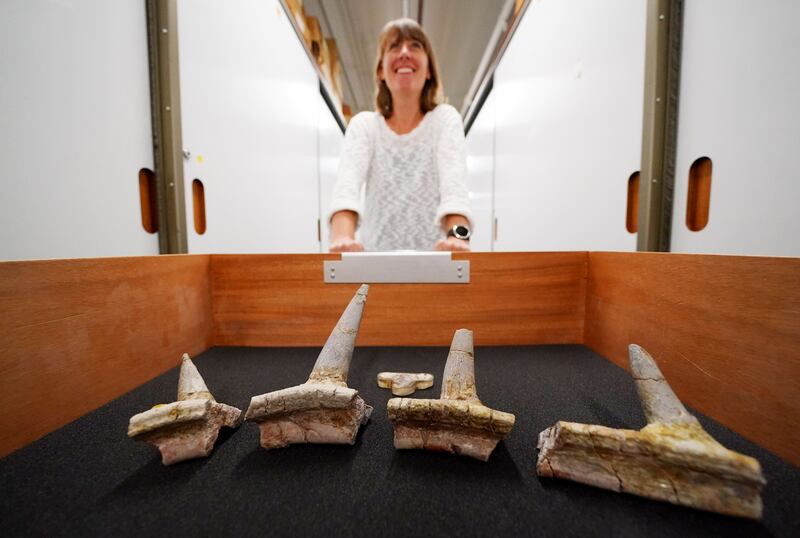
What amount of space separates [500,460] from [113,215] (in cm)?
115

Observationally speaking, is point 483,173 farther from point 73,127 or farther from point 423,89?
point 73,127

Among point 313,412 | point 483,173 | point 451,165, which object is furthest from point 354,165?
point 483,173

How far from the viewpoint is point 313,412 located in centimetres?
45

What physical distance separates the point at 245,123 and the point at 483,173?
179cm

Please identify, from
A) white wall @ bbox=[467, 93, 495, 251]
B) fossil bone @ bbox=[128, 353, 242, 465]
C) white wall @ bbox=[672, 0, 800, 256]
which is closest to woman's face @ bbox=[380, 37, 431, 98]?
white wall @ bbox=[672, 0, 800, 256]

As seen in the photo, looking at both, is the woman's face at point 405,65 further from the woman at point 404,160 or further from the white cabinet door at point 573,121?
the white cabinet door at point 573,121

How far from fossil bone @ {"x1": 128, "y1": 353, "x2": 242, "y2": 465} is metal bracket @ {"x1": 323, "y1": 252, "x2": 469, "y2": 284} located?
1.46 ft

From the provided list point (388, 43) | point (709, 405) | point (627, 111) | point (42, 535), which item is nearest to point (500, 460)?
point (709, 405)

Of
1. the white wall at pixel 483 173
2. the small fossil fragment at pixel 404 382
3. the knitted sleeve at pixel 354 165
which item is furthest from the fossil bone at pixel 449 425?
the white wall at pixel 483 173

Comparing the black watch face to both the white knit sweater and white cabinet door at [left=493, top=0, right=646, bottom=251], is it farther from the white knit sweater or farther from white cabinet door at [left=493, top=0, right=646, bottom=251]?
white cabinet door at [left=493, top=0, right=646, bottom=251]

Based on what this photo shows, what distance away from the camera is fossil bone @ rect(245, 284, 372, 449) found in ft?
1.41

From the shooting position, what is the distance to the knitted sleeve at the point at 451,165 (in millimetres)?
1197

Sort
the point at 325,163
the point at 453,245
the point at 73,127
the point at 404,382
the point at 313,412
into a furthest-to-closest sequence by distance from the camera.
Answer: the point at 325,163, the point at 453,245, the point at 73,127, the point at 404,382, the point at 313,412

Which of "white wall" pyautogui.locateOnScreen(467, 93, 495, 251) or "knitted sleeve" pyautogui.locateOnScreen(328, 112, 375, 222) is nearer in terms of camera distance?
"knitted sleeve" pyautogui.locateOnScreen(328, 112, 375, 222)
